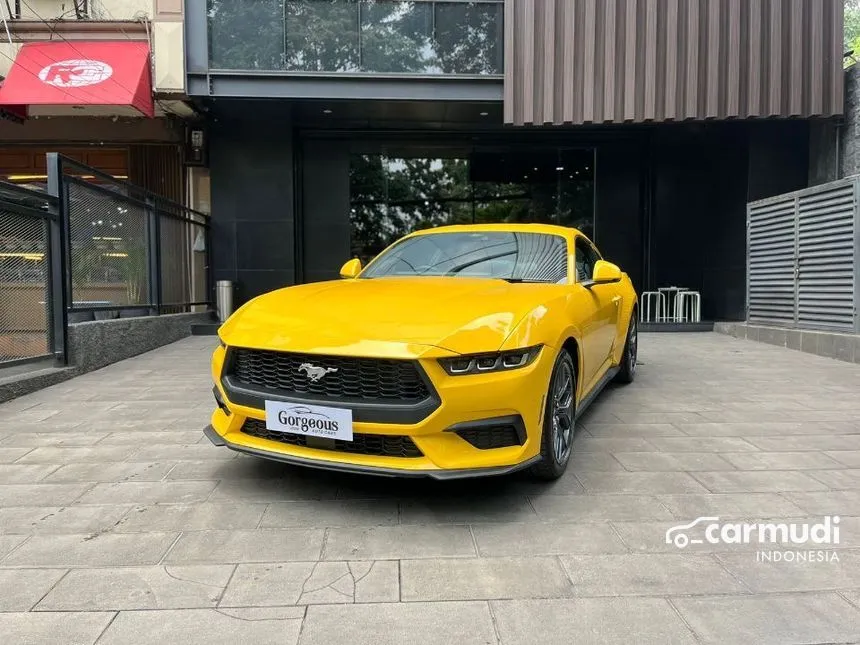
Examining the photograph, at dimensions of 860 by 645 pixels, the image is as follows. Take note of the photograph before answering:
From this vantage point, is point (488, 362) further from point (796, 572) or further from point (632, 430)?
point (632, 430)

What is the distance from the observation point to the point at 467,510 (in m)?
2.93

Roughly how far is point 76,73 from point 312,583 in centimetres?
1032

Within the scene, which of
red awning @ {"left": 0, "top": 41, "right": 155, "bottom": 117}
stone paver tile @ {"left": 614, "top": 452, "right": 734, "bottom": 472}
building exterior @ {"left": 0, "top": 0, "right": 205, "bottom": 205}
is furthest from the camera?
building exterior @ {"left": 0, "top": 0, "right": 205, "bottom": 205}

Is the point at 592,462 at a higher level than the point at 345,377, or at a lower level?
lower

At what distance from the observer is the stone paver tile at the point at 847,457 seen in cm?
363

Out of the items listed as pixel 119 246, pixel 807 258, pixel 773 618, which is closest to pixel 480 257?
pixel 773 618

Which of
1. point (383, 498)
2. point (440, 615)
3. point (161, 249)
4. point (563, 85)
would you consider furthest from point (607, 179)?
point (440, 615)

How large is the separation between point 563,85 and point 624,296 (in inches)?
226

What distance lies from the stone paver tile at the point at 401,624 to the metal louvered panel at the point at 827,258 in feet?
25.6

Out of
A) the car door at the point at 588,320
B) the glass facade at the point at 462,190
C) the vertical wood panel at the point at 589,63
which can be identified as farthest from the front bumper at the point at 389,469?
the glass facade at the point at 462,190

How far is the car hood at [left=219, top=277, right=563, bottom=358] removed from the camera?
271 cm

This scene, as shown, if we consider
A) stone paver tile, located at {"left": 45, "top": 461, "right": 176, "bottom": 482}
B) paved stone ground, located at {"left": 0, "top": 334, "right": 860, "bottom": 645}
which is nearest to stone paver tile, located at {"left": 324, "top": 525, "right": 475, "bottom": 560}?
paved stone ground, located at {"left": 0, "top": 334, "right": 860, "bottom": 645}

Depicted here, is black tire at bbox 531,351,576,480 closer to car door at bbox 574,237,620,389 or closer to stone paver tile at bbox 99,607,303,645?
car door at bbox 574,237,620,389

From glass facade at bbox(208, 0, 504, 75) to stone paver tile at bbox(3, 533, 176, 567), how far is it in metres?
8.92
